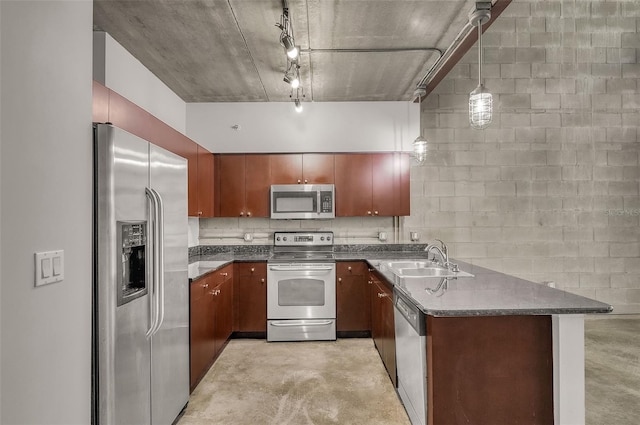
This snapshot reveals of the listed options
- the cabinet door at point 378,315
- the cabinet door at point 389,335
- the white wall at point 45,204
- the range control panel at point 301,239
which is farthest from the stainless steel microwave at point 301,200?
the white wall at point 45,204

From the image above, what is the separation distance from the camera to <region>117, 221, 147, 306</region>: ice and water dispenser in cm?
164

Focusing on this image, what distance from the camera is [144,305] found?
5.98ft

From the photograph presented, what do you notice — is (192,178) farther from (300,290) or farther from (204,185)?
(300,290)

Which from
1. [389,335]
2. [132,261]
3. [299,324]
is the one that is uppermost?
[132,261]

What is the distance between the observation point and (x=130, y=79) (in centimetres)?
293

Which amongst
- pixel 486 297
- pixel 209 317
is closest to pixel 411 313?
pixel 486 297

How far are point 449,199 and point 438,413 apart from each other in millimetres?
3142

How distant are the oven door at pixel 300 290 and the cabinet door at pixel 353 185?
75 cm

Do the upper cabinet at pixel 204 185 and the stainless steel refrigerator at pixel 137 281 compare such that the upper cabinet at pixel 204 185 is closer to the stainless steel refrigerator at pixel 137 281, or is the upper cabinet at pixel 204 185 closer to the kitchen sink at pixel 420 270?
the stainless steel refrigerator at pixel 137 281

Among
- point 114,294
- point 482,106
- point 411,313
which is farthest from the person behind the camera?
point 482,106

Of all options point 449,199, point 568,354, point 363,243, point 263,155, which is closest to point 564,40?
point 449,199

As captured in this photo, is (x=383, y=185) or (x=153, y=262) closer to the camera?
(x=153, y=262)

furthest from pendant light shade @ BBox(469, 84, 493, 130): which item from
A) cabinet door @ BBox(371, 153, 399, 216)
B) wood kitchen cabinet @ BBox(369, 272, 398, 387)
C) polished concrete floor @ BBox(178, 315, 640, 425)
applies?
cabinet door @ BBox(371, 153, 399, 216)

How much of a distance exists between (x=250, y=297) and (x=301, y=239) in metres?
0.91
